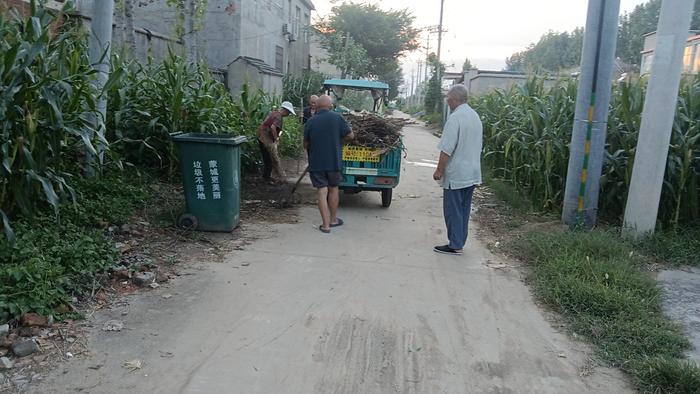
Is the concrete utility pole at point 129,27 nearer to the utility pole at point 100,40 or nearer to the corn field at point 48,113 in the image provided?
the corn field at point 48,113

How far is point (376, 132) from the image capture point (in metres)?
9.10

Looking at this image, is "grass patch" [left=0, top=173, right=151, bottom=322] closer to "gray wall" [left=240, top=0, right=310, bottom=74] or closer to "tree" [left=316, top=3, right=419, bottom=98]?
"gray wall" [left=240, top=0, right=310, bottom=74]

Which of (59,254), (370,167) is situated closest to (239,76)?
(370,167)

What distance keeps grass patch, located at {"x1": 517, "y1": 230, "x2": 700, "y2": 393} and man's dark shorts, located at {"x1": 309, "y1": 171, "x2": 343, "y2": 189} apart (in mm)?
2426

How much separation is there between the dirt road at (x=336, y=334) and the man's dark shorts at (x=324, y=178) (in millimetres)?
1123

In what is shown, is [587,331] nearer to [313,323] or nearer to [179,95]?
[313,323]

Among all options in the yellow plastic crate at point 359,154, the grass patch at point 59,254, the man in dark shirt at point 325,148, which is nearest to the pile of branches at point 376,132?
the yellow plastic crate at point 359,154

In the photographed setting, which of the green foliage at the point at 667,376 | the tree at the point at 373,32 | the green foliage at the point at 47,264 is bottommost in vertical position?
the green foliage at the point at 667,376

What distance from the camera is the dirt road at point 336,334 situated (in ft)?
11.9

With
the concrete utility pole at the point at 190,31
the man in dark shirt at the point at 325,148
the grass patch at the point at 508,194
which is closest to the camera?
the man in dark shirt at the point at 325,148

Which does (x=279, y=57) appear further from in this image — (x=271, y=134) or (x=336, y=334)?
(x=336, y=334)

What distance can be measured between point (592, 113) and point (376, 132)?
318 cm

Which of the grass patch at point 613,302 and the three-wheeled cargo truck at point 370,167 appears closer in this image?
the grass patch at point 613,302

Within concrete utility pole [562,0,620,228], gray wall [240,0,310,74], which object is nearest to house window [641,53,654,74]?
concrete utility pole [562,0,620,228]
